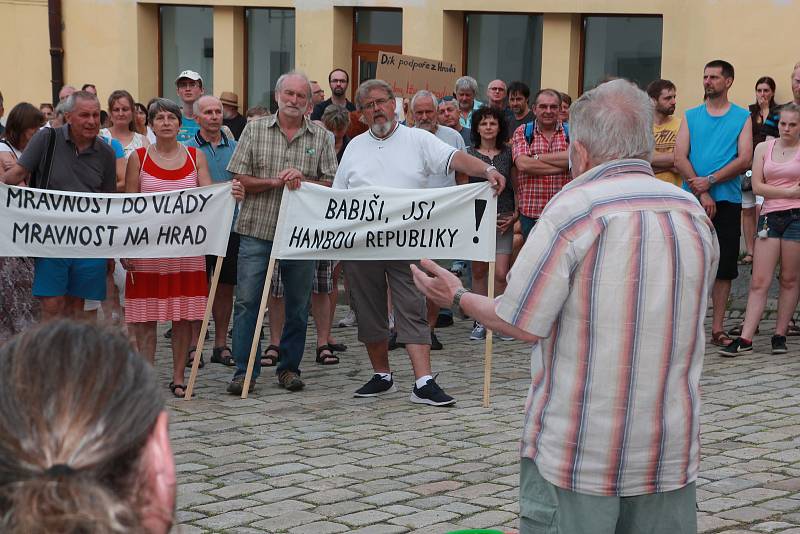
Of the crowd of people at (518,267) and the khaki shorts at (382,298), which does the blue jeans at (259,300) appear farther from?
the khaki shorts at (382,298)

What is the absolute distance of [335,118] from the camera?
1115 centimetres

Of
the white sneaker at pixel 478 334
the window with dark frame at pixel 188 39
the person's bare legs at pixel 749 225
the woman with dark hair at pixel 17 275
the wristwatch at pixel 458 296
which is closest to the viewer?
the wristwatch at pixel 458 296

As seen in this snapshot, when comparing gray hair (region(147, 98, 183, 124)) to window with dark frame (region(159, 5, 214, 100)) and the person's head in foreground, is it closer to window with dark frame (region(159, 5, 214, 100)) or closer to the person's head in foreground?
the person's head in foreground

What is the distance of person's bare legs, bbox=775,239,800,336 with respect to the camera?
9.86m

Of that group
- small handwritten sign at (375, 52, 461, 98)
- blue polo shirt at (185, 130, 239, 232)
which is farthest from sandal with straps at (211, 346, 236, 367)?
small handwritten sign at (375, 52, 461, 98)

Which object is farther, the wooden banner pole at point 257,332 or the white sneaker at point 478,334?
the white sneaker at point 478,334

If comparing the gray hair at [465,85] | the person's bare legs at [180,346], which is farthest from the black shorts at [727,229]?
the person's bare legs at [180,346]

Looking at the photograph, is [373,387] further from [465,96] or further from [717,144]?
Result: [465,96]

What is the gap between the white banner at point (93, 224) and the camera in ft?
26.9

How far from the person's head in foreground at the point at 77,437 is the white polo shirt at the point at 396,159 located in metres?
6.62

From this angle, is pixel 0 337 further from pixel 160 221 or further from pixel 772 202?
pixel 772 202

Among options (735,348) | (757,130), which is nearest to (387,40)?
(757,130)

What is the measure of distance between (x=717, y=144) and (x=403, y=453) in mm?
4661

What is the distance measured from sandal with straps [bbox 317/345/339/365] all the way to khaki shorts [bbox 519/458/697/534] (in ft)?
20.0
